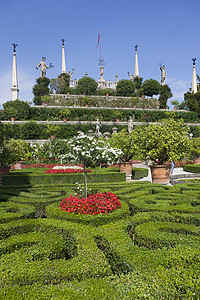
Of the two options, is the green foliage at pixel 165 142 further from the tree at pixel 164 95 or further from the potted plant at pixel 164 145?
the tree at pixel 164 95

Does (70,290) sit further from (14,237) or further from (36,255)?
(14,237)

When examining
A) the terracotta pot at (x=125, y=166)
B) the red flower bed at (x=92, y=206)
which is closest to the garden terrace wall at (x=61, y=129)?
the terracotta pot at (x=125, y=166)

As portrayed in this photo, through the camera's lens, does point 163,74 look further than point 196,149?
Yes

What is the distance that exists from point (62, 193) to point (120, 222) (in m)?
3.24

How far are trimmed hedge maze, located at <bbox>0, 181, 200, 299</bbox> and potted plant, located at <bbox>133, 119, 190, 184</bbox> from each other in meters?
3.53

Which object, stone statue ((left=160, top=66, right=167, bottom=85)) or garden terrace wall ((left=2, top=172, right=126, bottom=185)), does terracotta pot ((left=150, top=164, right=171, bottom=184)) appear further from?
stone statue ((left=160, top=66, right=167, bottom=85))

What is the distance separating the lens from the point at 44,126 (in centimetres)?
2706

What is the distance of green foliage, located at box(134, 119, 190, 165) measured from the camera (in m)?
8.47

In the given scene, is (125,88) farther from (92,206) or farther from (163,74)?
(92,206)

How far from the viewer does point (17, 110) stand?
2845 cm

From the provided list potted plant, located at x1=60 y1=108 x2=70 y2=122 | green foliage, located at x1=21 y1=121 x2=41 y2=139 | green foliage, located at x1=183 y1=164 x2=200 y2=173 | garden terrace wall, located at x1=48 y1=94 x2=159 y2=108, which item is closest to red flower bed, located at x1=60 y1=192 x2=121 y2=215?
Result: green foliage, located at x1=183 y1=164 x2=200 y2=173

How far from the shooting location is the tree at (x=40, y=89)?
115ft

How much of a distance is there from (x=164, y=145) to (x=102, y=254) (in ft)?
19.2

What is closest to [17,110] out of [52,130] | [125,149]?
[52,130]
